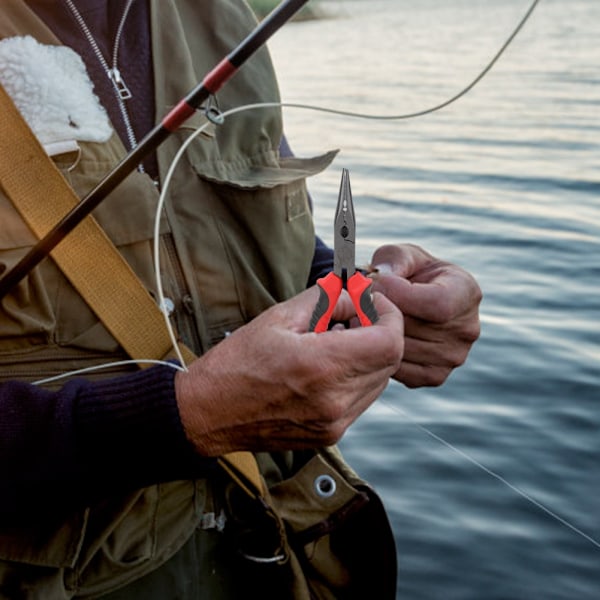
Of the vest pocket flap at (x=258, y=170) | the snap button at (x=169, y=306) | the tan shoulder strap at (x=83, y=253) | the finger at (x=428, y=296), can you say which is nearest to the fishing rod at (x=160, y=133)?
the tan shoulder strap at (x=83, y=253)

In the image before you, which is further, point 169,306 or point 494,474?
point 494,474

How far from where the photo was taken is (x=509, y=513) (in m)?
3.85

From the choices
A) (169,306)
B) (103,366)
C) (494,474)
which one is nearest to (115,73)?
(169,306)

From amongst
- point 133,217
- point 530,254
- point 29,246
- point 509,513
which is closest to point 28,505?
point 29,246

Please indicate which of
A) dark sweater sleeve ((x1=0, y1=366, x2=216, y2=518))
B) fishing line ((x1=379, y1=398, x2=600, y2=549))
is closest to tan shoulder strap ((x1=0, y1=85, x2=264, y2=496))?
dark sweater sleeve ((x1=0, y1=366, x2=216, y2=518))

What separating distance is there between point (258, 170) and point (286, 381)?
29.7 inches

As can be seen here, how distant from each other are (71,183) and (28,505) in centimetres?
62

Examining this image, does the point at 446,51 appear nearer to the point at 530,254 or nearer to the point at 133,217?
the point at 530,254

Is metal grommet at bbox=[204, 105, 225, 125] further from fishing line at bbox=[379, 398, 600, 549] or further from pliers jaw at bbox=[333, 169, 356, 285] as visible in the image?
fishing line at bbox=[379, 398, 600, 549]

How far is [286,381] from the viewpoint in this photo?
1613 millimetres

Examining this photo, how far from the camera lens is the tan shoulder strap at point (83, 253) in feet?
5.88

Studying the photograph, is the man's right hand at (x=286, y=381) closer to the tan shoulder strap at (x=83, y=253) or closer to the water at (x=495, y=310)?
the tan shoulder strap at (x=83, y=253)

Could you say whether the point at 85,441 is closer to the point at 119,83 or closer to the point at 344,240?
the point at 344,240

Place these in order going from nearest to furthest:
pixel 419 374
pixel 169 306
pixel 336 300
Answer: pixel 336 300
pixel 169 306
pixel 419 374
